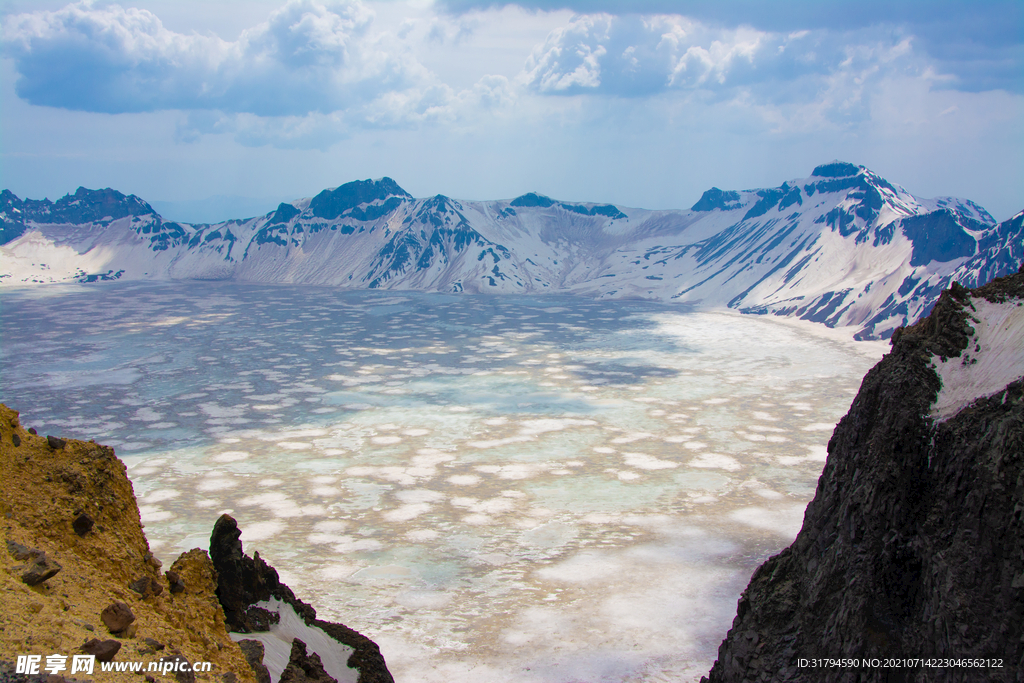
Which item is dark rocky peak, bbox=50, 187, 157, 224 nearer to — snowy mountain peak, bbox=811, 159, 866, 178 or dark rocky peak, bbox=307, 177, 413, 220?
dark rocky peak, bbox=307, 177, 413, 220

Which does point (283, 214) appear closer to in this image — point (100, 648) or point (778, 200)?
point (778, 200)

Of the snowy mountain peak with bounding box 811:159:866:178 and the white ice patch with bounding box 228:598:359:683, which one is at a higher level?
the snowy mountain peak with bounding box 811:159:866:178

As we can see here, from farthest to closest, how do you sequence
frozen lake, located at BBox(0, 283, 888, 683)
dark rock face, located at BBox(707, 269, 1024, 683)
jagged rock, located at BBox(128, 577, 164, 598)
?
frozen lake, located at BBox(0, 283, 888, 683)
dark rock face, located at BBox(707, 269, 1024, 683)
jagged rock, located at BBox(128, 577, 164, 598)

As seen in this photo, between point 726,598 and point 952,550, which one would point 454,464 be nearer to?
point 726,598

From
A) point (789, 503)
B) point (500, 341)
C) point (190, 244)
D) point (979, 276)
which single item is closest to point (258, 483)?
point (789, 503)

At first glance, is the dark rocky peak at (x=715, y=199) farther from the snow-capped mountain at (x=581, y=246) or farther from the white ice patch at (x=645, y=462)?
the white ice patch at (x=645, y=462)

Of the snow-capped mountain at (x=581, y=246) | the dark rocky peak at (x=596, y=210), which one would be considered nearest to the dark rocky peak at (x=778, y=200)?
the snow-capped mountain at (x=581, y=246)

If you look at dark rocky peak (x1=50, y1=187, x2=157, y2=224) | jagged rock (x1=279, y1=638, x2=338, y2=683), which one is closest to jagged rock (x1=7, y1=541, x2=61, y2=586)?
jagged rock (x1=279, y1=638, x2=338, y2=683)

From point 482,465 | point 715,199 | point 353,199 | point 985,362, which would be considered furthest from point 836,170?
point 985,362
